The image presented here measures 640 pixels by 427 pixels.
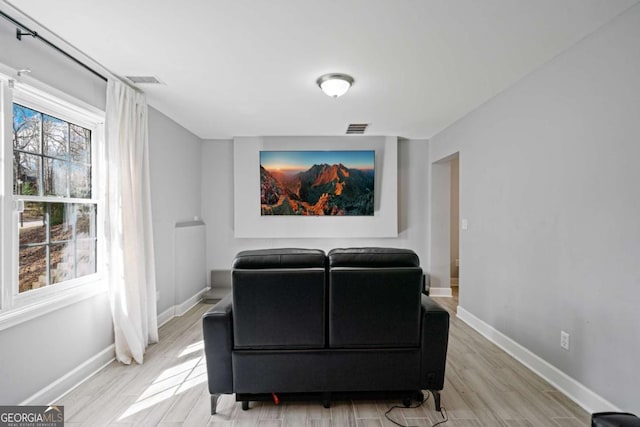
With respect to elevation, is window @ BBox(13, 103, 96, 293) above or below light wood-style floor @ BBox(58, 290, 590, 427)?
above

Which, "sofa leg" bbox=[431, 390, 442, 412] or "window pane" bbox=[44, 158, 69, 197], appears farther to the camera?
"window pane" bbox=[44, 158, 69, 197]

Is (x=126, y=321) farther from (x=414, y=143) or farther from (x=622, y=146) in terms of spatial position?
(x=414, y=143)

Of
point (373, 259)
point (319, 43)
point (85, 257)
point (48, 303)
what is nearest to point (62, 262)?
point (85, 257)

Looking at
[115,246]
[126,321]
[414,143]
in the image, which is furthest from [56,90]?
[414,143]

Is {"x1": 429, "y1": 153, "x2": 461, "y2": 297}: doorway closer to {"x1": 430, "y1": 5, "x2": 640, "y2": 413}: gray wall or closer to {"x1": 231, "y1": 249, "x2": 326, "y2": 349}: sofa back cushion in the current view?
{"x1": 430, "y1": 5, "x2": 640, "y2": 413}: gray wall

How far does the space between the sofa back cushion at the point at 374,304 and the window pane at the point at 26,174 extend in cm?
213

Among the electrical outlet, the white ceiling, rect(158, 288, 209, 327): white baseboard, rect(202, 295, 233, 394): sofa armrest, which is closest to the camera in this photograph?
the white ceiling

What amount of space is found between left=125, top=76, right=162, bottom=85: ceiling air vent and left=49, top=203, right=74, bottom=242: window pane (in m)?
1.23

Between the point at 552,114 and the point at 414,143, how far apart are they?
285 centimetres

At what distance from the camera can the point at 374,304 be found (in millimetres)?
2008

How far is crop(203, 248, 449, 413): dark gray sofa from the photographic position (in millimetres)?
1982

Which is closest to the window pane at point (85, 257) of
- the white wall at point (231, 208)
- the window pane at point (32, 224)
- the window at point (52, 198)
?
the window at point (52, 198)

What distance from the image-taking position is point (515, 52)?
7.70 ft

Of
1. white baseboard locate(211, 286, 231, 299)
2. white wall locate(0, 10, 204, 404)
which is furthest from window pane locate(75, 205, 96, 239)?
white baseboard locate(211, 286, 231, 299)
